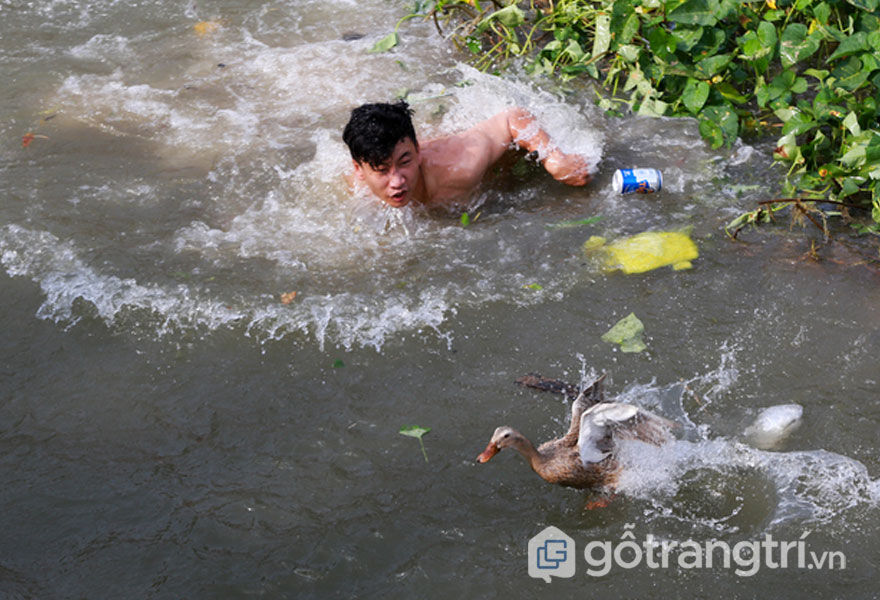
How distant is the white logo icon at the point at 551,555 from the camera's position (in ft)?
9.00

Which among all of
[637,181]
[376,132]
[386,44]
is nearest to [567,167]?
[637,181]

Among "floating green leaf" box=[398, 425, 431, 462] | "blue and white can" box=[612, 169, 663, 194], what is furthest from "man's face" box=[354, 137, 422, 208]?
"floating green leaf" box=[398, 425, 431, 462]

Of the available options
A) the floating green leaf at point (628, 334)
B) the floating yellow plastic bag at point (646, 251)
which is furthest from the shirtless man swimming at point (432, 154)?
the floating green leaf at point (628, 334)

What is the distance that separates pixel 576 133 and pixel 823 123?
4.09ft

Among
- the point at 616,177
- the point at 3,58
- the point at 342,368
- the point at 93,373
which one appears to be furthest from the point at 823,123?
the point at 3,58

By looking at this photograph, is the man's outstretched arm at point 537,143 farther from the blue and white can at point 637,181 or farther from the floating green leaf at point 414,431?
the floating green leaf at point 414,431

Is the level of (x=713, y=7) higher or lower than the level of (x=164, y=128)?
higher

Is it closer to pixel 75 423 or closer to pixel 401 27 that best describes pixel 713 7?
pixel 401 27

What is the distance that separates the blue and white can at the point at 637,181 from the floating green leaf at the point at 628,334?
0.96m

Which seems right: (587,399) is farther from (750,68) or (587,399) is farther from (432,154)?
(750,68)

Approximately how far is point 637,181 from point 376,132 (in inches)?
52.5

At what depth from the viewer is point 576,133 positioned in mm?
4750

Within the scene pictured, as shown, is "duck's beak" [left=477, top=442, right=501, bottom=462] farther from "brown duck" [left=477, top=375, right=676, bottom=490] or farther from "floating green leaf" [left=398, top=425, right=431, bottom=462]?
"floating green leaf" [left=398, top=425, right=431, bottom=462]

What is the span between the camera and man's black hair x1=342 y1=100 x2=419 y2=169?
13.6ft
